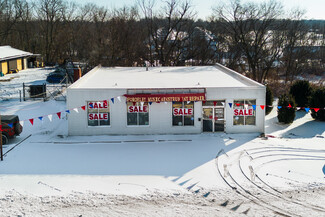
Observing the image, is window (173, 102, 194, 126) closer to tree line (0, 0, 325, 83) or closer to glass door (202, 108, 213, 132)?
glass door (202, 108, 213, 132)

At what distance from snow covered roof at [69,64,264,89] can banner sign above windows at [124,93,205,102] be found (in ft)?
4.53

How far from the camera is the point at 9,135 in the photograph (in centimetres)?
1994

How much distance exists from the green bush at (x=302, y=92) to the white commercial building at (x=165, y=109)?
9.88 meters

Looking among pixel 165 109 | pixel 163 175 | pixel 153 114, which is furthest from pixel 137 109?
pixel 163 175

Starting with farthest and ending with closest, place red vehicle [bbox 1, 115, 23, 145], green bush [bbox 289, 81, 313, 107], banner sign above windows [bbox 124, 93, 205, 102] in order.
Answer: green bush [bbox 289, 81, 313, 107] → banner sign above windows [bbox 124, 93, 205, 102] → red vehicle [bbox 1, 115, 23, 145]

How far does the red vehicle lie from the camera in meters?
19.7

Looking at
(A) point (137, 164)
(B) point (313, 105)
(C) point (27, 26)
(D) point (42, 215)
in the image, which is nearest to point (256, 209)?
(A) point (137, 164)

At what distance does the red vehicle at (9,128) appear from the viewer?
19.7 meters

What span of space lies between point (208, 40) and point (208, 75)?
25.8 m

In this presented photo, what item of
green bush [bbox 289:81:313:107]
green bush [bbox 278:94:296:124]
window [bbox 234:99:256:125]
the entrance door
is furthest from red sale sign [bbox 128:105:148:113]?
green bush [bbox 289:81:313:107]

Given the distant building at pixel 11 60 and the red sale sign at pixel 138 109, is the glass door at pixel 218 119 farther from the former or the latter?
the distant building at pixel 11 60

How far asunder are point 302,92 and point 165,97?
1488 centimetres

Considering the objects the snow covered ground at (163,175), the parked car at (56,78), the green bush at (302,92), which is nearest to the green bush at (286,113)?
the snow covered ground at (163,175)

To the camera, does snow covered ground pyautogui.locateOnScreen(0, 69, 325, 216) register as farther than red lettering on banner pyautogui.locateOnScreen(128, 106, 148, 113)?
No
